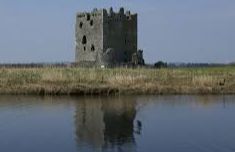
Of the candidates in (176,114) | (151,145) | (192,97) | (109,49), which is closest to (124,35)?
(109,49)

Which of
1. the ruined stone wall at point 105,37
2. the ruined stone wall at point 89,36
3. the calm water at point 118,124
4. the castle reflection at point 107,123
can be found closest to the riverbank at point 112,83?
the calm water at point 118,124

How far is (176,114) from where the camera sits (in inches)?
1211

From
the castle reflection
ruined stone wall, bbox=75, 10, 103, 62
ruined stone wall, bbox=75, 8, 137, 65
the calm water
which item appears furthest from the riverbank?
ruined stone wall, bbox=75, 10, 103, 62

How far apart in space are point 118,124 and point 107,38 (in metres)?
36.3

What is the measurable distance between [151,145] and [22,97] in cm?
1939

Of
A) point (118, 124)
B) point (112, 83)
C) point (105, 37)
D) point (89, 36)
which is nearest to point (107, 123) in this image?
point (118, 124)

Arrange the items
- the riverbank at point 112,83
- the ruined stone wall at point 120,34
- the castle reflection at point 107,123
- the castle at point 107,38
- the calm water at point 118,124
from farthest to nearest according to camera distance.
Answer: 1. the ruined stone wall at point 120,34
2. the castle at point 107,38
3. the riverbank at point 112,83
4. the castle reflection at point 107,123
5. the calm water at point 118,124

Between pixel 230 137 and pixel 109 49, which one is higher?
pixel 109 49

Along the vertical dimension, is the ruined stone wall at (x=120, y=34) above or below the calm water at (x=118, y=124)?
above

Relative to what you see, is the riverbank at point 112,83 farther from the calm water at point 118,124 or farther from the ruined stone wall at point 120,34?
the ruined stone wall at point 120,34

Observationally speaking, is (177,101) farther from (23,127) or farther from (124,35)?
(124,35)

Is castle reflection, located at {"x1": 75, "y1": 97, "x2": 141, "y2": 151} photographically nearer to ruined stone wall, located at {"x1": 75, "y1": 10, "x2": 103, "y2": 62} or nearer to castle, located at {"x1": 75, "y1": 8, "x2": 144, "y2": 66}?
castle, located at {"x1": 75, "y1": 8, "x2": 144, "y2": 66}

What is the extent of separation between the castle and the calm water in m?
23.2

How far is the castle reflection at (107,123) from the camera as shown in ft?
70.4
